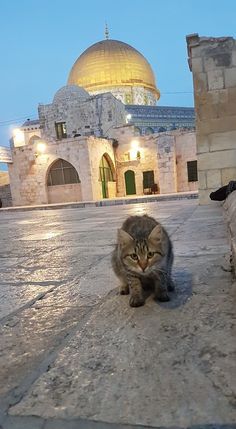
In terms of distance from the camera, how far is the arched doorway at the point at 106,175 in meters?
25.7

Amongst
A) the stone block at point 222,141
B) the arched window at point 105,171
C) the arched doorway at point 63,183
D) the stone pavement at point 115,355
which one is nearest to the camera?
the stone pavement at point 115,355

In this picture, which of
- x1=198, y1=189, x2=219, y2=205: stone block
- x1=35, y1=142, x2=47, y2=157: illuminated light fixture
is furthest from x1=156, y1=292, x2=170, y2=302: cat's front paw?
x1=35, y1=142, x2=47, y2=157: illuminated light fixture

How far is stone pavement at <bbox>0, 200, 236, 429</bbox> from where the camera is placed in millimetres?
877

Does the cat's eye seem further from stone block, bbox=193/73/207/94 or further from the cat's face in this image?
stone block, bbox=193/73/207/94

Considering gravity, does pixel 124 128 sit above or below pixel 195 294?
above

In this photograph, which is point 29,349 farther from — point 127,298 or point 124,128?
point 124,128

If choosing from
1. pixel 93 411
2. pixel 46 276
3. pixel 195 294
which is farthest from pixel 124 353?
pixel 46 276

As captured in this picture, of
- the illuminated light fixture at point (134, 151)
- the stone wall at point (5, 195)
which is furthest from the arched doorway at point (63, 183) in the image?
the stone wall at point (5, 195)

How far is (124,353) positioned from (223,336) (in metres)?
0.39

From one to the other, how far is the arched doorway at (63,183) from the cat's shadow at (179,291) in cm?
2301

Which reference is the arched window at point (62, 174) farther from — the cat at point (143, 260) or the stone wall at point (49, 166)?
the cat at point (143, 260)

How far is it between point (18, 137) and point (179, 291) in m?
38.0

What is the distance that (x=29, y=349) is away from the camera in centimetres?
128

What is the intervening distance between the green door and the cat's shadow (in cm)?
2523
